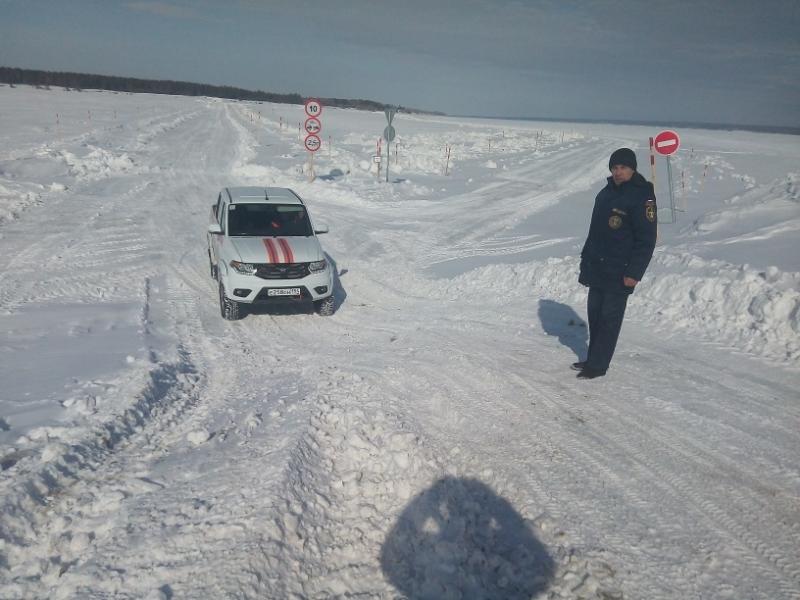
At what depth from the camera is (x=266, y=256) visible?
324 inches

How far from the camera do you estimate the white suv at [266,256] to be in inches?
318

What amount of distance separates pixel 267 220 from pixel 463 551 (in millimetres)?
6765

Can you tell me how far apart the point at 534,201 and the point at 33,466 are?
55.0 feet

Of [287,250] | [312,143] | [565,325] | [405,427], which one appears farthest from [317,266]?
[312,143]

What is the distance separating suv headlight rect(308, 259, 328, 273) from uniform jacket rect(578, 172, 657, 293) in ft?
13.4

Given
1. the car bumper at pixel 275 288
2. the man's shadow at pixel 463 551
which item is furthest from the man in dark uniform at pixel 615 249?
the car bumper at pixel 275 288

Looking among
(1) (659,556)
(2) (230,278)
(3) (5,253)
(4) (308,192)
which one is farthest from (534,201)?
(1) (659,556)

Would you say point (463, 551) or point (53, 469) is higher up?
point (53, 469)

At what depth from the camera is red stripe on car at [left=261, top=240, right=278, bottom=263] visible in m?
8.19

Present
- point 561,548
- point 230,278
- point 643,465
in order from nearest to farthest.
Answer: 1. point 561,548
2. point 643,465
3. point 230,278

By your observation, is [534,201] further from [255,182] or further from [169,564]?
[169,564]

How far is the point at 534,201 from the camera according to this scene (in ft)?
60.9

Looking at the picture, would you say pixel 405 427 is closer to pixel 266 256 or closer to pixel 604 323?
pixel 604 323

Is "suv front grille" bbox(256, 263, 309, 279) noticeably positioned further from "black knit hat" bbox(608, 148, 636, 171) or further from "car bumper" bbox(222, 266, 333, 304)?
"black knit hat" bbox(608, 148, 636, 171)
